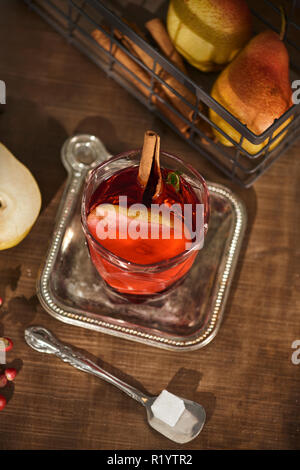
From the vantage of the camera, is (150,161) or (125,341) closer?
(150,161)

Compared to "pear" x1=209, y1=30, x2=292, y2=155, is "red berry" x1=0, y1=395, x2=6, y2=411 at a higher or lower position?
lower

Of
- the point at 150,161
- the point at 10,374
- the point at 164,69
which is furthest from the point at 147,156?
the point at 10,374

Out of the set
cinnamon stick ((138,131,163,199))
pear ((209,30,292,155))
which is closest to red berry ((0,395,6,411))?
cinnamon stick ((138,131,163,199))

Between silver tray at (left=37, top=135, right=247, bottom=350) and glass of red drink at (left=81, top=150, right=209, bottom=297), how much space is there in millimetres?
35

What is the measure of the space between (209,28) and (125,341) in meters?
0.35

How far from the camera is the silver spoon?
1.98 feet

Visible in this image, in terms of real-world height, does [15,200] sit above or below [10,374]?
above

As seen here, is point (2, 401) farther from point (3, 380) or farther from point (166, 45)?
point (166, 45)

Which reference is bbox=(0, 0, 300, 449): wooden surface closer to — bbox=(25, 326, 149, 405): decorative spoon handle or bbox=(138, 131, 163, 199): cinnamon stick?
bbox=(25, 326, 149, 405): decorative spoon handle

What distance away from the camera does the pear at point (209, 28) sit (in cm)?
63

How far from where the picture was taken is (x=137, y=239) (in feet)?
1.83

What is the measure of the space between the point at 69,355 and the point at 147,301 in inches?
4.0

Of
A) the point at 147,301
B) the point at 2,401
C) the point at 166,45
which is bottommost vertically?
the point at 2,401
